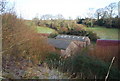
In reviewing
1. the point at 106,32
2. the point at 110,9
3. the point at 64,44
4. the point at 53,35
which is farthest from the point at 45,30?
the point at 110,9

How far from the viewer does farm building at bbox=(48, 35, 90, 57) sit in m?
2.51

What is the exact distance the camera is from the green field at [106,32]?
2.38 m

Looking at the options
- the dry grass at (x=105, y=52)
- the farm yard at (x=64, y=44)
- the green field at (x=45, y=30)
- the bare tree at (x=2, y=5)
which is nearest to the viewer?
the bare tree at (x=2, y=5)

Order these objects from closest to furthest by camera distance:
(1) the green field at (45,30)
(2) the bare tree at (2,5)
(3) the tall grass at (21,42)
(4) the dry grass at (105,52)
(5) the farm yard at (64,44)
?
(2) the bare tree at (2,5) < (3) the tall grass at (21,42) < (5) the farm yard at (64,44) < (1) the green field at (45,30) < (4) the dry grass at (105,52)

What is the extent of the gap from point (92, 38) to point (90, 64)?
48 centimetres

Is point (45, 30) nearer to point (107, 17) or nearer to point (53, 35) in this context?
point (53, 35)

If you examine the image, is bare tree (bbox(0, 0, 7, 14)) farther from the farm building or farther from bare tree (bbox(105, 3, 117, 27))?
bare tree (bbox(105, 3, 117, 27))

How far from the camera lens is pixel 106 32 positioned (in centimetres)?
242

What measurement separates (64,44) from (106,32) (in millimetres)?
676

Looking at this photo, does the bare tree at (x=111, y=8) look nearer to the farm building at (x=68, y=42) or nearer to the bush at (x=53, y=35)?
the farm building at (x=68, y=42)

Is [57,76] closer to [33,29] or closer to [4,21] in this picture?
[33,29]

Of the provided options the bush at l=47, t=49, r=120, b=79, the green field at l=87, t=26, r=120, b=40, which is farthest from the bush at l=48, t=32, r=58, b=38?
the green field at l=87, t=26, r=120, b=40

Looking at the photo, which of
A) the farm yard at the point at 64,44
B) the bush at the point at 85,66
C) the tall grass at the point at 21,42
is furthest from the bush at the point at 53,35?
the bush at the point at 85,66

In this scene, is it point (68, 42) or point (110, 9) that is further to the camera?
point (68, 42)
